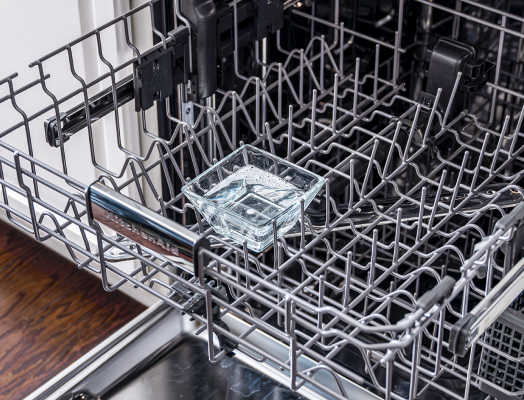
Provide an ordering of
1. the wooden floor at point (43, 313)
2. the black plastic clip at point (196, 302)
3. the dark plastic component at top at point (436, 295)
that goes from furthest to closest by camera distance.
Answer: the wooden floor at point (43, 313) → the black plastic clip at point (196, 302) → the dark plastic component at top at point (436, 295)

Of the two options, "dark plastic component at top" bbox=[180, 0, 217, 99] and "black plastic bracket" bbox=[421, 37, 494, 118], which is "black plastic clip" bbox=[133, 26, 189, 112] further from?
"black plastic bracket" bbox=[421, 37, 494, 118]

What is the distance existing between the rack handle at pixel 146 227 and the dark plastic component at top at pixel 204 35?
28cm

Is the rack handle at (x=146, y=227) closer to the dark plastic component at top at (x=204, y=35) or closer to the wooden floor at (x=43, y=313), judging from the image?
the dark plastic component at top at (x=204, y=35)

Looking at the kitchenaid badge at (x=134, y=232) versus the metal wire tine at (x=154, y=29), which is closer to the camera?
the kitchenaid badge at (x=134, y=232)

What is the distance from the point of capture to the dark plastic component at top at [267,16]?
Answer: 0.89m

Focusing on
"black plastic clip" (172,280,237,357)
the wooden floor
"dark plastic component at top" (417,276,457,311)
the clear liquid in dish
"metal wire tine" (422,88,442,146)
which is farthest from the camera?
the wooden floor

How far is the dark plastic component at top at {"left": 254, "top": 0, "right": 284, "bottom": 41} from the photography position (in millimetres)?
893

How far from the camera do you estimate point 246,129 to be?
1.13 meters

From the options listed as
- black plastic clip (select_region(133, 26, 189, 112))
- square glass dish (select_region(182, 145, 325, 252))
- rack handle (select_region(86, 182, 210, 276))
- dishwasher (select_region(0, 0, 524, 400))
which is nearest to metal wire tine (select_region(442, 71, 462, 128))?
dishwasher (select_region(0, 0, 524, 400))

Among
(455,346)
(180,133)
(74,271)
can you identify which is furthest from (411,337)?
(74,271)

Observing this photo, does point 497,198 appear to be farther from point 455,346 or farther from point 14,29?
point 14,29

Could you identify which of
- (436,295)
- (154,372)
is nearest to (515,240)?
(436,295)

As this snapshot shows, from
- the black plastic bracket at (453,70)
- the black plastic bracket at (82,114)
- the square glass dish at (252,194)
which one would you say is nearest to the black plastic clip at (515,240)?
the square glass dish at (252,194)

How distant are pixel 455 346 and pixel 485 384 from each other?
0.22m
